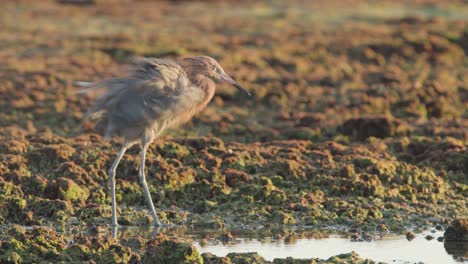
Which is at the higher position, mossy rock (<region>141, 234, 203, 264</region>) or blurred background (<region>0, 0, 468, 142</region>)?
blurred background (<region>0, 0, 468, 142</region>)

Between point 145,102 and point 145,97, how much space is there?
5cm

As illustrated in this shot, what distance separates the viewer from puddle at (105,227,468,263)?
834cm

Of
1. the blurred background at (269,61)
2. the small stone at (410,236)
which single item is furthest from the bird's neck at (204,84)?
the small stone at (410,236)

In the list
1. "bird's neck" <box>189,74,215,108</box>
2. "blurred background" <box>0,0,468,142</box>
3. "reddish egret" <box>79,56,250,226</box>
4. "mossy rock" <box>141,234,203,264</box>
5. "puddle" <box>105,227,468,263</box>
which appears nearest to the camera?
"mossy rock" <box>141,234,203,264</box>

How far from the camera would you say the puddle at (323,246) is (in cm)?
834

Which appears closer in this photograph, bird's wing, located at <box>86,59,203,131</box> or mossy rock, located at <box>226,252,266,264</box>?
mossy rock, located at <box>226,252,266,264</box>

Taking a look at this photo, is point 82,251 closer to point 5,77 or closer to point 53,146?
point 53,146

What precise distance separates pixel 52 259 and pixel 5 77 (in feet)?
32.3

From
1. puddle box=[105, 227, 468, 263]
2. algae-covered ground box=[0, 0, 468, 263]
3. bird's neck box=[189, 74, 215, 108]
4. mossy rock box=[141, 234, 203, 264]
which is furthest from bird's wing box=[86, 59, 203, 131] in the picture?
mossy rock box=[141, 234, 203, 264]

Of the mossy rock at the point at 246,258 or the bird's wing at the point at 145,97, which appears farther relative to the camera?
the bird's wing at the point at 145,97

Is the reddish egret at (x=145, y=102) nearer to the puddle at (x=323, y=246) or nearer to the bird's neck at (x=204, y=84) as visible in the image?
A: the bird's neck at (x=204, y=84)

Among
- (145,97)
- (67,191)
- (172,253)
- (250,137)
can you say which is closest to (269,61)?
(250,137)

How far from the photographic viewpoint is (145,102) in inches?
370

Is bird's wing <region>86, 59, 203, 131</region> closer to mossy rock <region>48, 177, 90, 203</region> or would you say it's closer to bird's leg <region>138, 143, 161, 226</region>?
bird's leg <region>138, 143, 161, 226</region>
